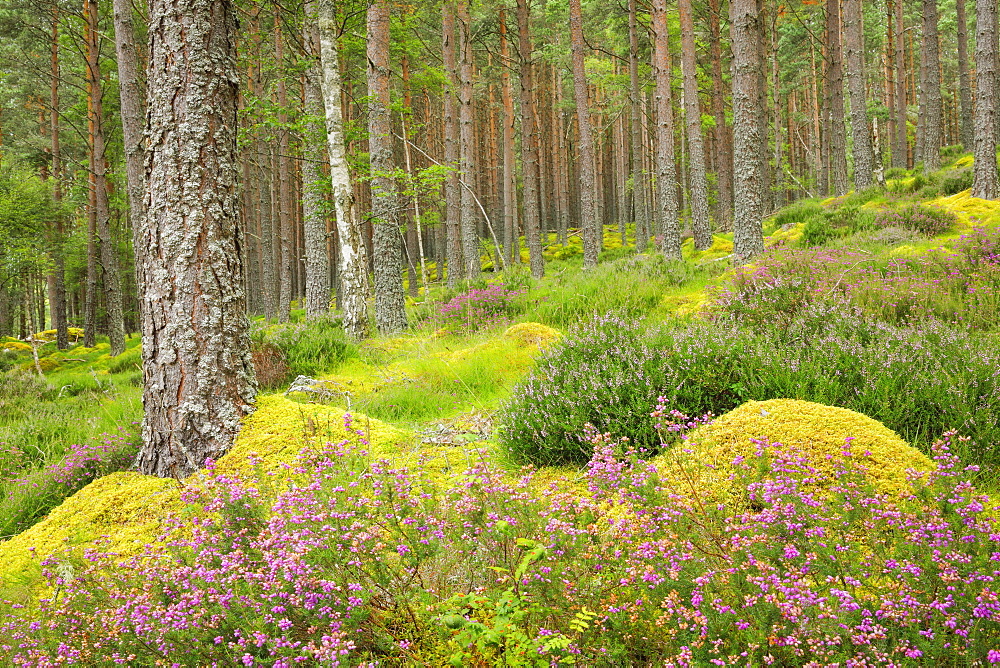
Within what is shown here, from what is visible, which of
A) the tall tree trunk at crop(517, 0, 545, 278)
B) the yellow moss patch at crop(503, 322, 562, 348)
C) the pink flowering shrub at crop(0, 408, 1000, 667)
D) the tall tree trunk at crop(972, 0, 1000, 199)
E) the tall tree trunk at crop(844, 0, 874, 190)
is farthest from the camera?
the tall tree trunk at crop(517, 0, 545, 278)

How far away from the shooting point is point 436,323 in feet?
33.0

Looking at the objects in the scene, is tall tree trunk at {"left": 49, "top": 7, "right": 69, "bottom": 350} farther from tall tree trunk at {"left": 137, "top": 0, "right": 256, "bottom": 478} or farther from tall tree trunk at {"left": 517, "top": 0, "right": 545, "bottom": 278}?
tall tree trunk at {"left": 137, "top": 0, "right": 256, "bottom": 478}

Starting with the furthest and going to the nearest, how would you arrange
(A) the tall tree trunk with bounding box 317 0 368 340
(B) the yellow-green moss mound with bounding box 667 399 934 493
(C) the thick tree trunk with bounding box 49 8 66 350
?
(C) the thick tree trunk with bounding box 49 8 66 350
(A) the tall tree trunk with bounding box 317 0 368 340
(B) the yellow-green moss mound with bounding box 667 399 934 493

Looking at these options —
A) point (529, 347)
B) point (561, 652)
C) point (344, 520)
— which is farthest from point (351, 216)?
point (561, 652)

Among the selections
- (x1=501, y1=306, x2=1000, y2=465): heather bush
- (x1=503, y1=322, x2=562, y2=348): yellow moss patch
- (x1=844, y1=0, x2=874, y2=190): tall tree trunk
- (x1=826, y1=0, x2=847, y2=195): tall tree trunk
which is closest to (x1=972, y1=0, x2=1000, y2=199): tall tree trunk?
(x1=844, y1=0, x2=874, y2=190): tall tree trunk

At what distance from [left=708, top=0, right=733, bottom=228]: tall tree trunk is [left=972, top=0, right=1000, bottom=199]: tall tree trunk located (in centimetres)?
906

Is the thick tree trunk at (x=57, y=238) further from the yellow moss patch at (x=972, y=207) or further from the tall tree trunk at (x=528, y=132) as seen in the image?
the yellow moss patch at (x=972, y=207)

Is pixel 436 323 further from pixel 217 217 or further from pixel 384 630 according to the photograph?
pixel 384 630

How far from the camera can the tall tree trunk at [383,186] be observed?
977 cm

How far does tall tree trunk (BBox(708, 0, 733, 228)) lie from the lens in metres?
20.4

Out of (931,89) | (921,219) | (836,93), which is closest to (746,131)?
(921,219)

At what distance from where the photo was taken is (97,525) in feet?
11.5

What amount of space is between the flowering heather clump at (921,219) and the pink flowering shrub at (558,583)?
9.98 meters

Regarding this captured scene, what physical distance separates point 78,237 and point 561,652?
28.9 m
